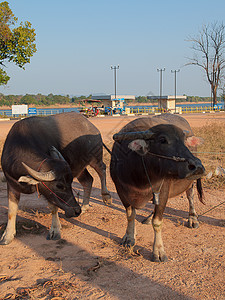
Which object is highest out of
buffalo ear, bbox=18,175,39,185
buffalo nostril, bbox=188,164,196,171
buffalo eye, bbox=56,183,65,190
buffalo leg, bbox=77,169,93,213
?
buffalo nostril, bbox=188,164,196,171

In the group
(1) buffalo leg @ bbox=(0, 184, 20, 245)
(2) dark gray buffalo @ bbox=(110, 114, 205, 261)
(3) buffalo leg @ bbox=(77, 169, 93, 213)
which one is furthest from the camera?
(3) buffalo leg @ bbox=(77, 169, 93, 213)

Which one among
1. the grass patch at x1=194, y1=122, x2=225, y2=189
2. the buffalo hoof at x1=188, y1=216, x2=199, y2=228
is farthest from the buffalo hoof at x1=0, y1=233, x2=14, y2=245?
the grass patch at x1=194, y1=122, x2=225, y2=189

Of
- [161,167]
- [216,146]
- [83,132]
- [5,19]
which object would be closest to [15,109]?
[5,19]

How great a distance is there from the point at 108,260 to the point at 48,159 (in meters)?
1.74

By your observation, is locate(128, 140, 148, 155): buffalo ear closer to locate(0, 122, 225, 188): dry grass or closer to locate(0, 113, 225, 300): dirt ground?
locate(0, 113, 225, 300): dirt ground

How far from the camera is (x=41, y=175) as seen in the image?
454 centimetres

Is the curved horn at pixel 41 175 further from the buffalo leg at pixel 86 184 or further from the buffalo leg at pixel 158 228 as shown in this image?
the buffalo leg at pixel 86 184

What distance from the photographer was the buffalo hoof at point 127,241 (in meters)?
4.90

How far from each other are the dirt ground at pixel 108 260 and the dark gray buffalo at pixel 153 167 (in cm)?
37

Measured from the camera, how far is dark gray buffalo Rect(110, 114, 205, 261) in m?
4.03

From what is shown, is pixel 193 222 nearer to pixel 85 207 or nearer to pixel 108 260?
pixel 108 260

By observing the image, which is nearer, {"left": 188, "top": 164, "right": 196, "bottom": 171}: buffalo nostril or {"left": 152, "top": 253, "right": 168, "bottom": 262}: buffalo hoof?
{"left": 188, "top": 164, "right": 196, "bottom": 171}: buffalo nostril

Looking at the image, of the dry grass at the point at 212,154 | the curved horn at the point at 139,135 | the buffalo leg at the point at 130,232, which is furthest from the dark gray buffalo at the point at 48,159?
the dry grass at the point at 212,154

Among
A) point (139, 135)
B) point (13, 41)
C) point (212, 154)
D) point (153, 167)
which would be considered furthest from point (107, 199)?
point (13, 41)
